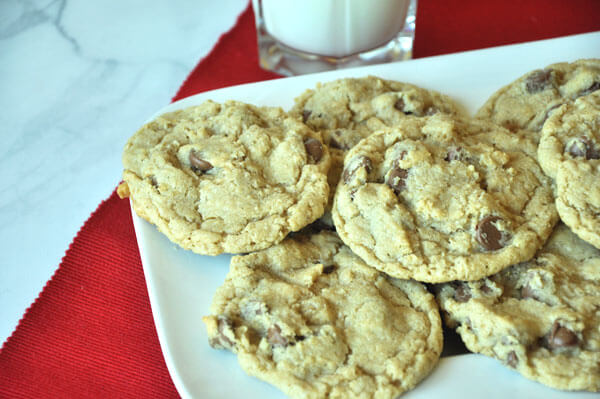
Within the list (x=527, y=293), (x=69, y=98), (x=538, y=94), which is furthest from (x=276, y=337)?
(x=69, y=98)

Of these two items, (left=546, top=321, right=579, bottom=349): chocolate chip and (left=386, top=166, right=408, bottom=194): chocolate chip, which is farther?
(left=386, top=166, right=408, bottom=194): chocolate chip

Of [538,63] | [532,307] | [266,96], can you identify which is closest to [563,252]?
[532,307]

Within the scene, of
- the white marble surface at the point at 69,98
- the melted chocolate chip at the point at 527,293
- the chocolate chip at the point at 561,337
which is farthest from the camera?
the white marble surface at the point at 69,98

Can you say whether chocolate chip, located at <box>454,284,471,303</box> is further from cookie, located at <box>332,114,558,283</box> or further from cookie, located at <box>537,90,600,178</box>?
cookie, located at <box>537,90,600,178</box>

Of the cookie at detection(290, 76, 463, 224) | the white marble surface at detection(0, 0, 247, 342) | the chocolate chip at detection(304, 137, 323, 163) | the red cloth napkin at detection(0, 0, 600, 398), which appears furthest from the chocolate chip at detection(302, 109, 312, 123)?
the white marble surface at detection(0, 0, 247, 342)

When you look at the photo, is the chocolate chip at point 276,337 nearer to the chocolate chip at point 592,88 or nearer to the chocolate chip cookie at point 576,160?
the chocolate chip cookie at point 576,160

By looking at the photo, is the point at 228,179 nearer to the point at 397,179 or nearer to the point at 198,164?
the point at 198,164

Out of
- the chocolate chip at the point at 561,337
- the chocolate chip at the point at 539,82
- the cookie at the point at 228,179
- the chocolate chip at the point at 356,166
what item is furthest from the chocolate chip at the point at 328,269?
the chocolate chip at the point at 539,82
